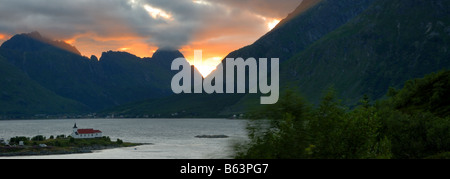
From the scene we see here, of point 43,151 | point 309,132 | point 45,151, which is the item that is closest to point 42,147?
point 43,151

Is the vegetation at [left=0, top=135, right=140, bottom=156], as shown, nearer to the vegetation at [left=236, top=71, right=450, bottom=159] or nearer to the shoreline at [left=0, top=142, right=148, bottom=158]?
the shoreline at [left=0, top=142, right=148, bottom=158]

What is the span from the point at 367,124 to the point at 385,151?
10970mm

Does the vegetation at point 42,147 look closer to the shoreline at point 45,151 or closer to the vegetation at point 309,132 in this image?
the shoreline at point 45,151

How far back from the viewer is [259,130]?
113 ft

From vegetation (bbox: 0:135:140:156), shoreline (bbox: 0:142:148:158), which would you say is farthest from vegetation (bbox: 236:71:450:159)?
vegetation (bbox: 0:135:140:156)

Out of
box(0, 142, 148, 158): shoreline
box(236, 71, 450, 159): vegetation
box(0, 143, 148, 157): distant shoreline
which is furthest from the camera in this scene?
box(0, 143, 148, 157): distant shoreline

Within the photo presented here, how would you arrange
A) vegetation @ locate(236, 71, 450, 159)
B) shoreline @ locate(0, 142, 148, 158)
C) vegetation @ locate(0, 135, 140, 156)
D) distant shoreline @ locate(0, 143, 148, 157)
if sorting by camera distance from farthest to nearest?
vegetation @ locate(0, 135, 140, 156) < distant shoreline @ locate(0, 143, 148, 157) < shoreline @ locate(0, 142, 148, 158) < vegetation @ locate(236, 71, 450, 159)

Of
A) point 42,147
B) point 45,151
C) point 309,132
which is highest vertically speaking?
point 309,132

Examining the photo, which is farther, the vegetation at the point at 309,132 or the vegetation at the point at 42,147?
the vegetation at the point at 42,147

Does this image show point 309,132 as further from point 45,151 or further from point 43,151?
point 43,151

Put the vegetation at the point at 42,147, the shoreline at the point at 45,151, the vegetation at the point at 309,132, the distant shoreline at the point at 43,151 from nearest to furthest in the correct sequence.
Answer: the vegetation at the point at 309,132 → the shoreline at the point at 45,151 → the distant shoreline at the point at 43,151 → the vegetation at the point at 42,147

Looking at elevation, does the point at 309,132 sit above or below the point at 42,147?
above

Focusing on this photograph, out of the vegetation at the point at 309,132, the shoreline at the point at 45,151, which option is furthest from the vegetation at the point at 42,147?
the vegetation at the point at 309,132
